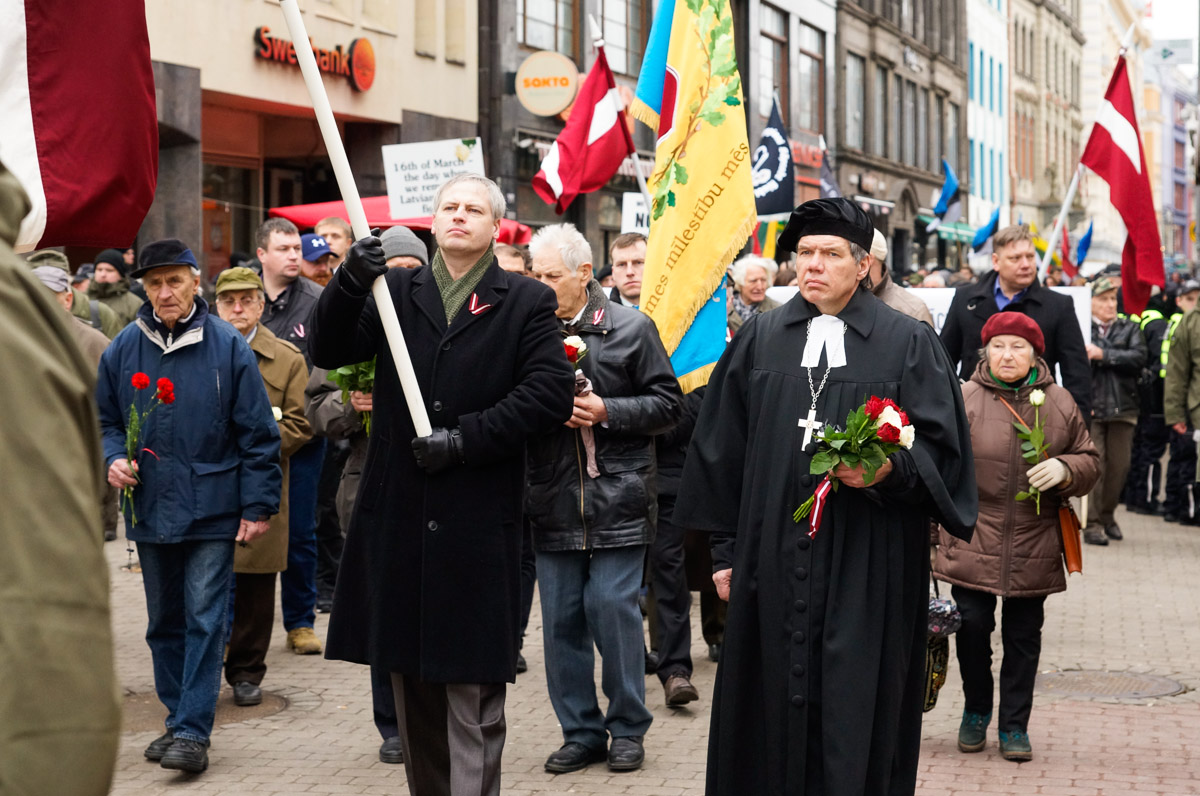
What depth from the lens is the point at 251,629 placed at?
7.37 meters

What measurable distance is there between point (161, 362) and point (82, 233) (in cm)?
286

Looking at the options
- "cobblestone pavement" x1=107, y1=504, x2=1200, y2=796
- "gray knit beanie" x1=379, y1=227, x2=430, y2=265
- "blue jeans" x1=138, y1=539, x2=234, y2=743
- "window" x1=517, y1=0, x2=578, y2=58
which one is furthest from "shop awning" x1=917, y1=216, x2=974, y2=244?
"blue jeans" x1=138, y1=539, x2=234, y2=743

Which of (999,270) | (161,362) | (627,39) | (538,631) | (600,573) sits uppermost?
(627,39)

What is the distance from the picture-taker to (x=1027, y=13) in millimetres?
66125

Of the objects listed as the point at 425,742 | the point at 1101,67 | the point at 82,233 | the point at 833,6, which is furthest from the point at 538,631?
the point at 1101,67

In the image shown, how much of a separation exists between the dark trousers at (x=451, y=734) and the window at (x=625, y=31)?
22337 mm

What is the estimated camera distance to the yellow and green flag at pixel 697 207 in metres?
7.89

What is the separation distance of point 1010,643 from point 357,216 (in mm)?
3467

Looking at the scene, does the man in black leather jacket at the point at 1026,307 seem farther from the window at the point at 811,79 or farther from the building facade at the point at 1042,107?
the building facade at the point at 1042,107

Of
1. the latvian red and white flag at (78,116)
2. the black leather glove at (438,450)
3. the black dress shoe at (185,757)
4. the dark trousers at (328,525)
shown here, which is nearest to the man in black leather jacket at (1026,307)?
the dark trousers at (328,525)

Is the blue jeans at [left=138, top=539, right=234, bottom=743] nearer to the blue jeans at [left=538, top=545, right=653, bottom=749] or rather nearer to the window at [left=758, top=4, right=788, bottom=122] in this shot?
the blue jeans at [left=538, top=545, right=653, bottom=749]

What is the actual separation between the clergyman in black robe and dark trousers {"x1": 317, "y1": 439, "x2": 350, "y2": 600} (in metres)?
5.01

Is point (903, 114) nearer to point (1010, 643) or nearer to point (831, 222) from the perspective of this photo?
point (1010, 643)

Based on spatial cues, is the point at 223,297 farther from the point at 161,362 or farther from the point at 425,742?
the point at 425,742
